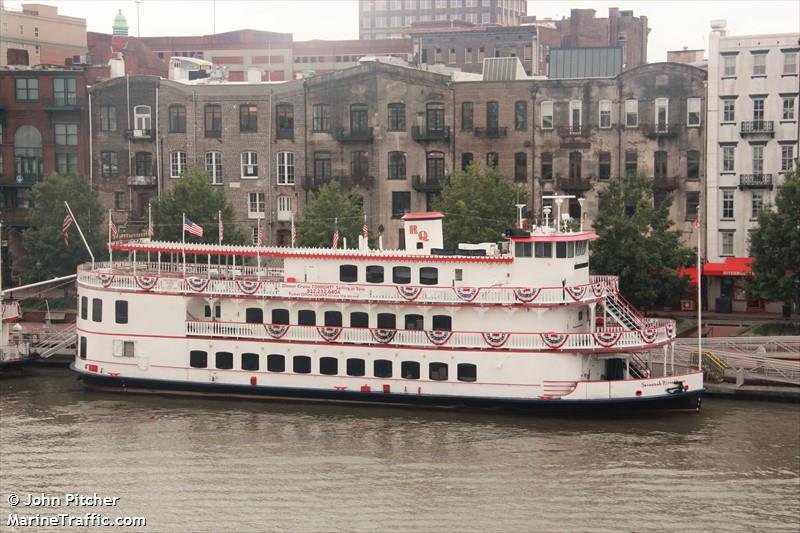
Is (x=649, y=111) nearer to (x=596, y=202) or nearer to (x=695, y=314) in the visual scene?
(x=596, y=202)

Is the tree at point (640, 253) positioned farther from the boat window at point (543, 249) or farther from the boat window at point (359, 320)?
the boat window at point (359, 320)

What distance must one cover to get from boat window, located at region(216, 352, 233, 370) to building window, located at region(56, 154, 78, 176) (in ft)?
96.4

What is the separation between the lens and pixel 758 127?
220ft

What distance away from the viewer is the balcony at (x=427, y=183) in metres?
71.4

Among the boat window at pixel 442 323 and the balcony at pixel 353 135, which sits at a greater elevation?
the balcony at pixel 353 135

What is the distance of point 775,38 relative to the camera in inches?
2623

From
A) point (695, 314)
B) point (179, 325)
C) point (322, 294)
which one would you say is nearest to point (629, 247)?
point (695, 314)

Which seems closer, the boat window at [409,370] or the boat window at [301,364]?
the boat window at [409,370]

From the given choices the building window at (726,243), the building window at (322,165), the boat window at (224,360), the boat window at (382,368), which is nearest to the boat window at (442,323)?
the boat window at (382,368)

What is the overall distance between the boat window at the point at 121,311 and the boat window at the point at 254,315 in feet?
15.4

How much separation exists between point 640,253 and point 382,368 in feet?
51.1

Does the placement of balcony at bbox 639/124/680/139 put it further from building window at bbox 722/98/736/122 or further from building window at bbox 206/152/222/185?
building window at bbox 206/152/222/185

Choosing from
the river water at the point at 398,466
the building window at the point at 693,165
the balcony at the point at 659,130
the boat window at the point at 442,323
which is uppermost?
the balcony at the point at 659,130

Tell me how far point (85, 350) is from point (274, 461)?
45.0 ft
